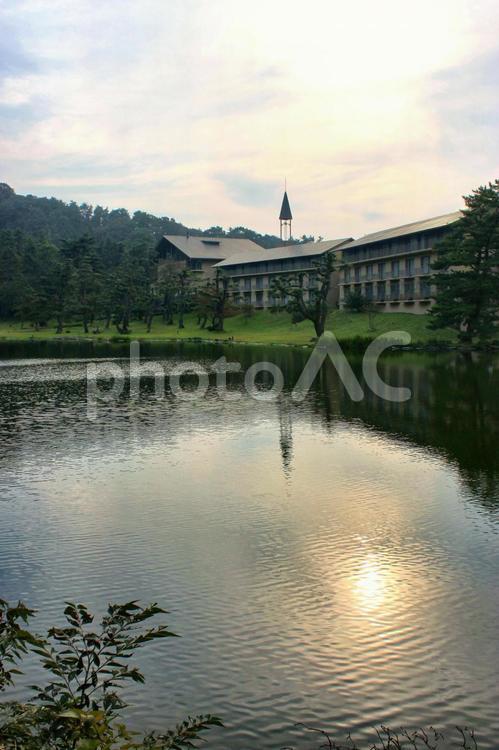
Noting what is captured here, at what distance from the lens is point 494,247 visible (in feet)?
187

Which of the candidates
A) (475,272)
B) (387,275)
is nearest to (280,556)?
(475,272)

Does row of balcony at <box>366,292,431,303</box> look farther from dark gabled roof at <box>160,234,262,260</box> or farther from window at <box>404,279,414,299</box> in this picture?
dark gabled roof at <box>160,234,262,260</box>

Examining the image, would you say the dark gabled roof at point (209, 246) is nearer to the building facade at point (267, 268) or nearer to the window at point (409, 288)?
the building facade at point (267, 268)

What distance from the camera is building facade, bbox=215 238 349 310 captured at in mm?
96500

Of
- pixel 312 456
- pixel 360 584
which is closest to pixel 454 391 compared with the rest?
pixel 312 456


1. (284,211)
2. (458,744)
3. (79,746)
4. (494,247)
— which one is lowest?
(458,744)

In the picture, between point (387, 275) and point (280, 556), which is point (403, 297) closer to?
point (387, 275)

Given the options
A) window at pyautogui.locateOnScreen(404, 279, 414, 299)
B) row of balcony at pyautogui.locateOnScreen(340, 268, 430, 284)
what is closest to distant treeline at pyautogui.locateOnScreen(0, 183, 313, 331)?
row of balcony at pyautogui.locateOnScreen(340, 268, 430, 284)

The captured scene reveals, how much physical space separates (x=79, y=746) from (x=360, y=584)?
6580 millimetres

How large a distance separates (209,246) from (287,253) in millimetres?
21611

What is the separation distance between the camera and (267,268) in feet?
336

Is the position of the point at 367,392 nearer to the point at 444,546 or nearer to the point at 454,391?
the point at 454,391

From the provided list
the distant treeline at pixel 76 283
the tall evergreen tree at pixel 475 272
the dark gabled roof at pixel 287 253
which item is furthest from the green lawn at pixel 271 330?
the dark gabled roof at pixel 287 253

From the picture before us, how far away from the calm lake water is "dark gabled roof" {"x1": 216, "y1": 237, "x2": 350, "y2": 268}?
248ft
